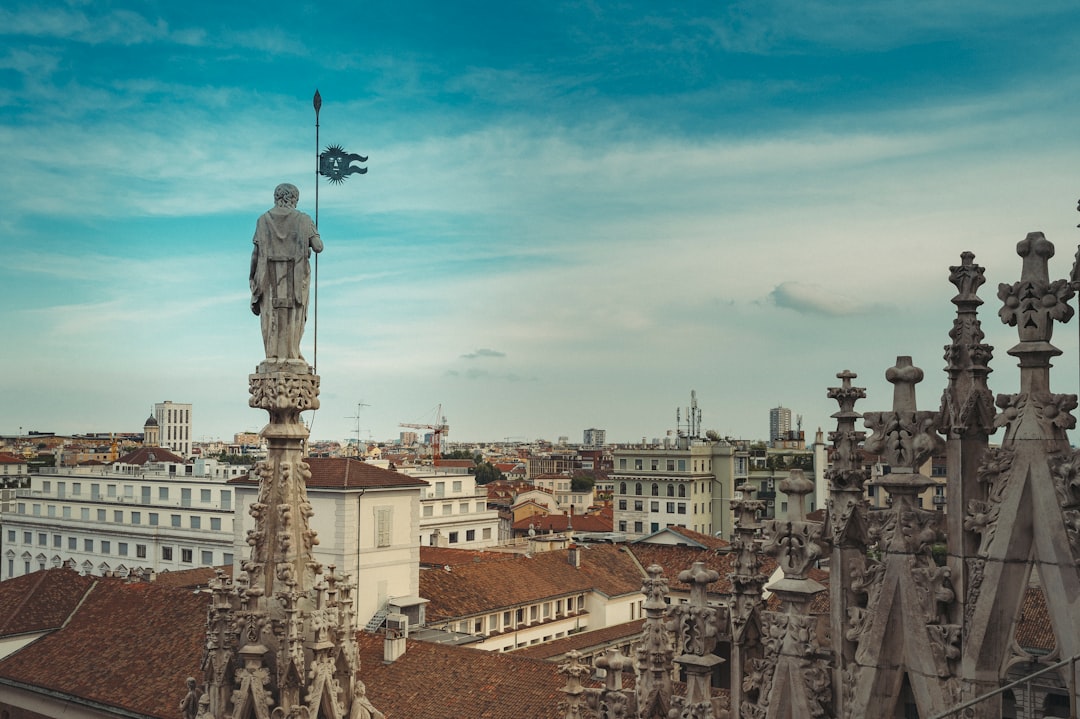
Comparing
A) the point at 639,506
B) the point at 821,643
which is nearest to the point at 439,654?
the point at 821,643

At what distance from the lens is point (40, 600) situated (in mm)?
39375

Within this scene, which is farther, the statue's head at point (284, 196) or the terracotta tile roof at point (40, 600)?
the terracotta tile roof at point (40, 600)

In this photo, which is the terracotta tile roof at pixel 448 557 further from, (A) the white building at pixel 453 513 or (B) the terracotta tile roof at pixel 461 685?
(B) the terracotta tile roof at pixel 461 685

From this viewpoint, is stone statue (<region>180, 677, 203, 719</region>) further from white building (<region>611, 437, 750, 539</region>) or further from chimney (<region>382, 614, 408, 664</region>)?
white building (<region>611, 437, 750, 539</region>)

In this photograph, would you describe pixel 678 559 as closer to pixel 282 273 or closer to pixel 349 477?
pixel 349 477

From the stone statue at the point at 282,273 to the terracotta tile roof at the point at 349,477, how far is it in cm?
4483

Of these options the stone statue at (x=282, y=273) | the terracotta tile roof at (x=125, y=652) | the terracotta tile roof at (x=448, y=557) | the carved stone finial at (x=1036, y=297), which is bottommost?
the terracotta tile roof at (x=448, y=557)

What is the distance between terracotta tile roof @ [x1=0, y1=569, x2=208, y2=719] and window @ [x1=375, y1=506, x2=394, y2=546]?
15.7 m

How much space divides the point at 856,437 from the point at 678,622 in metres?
2.25

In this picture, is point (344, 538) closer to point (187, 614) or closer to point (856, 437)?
point (187, 614)

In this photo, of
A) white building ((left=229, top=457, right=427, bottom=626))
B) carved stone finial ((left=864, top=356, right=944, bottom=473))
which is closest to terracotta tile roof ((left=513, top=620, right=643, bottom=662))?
white building ((left=229, top=457, right=427, bottom=626))

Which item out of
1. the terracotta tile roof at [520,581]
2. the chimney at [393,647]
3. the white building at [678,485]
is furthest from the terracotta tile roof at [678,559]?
the white building at [678,485]

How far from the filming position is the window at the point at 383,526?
5459cm

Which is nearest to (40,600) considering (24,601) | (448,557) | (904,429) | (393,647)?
(24,601)
